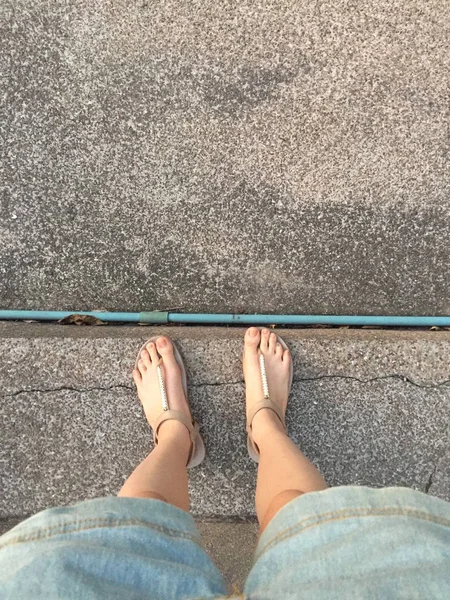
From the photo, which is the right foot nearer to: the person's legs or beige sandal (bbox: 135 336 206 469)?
the person's legs

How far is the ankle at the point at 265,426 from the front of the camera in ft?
4.66

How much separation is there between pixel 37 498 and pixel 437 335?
1.43m

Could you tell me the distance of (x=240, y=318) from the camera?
1.63 meters

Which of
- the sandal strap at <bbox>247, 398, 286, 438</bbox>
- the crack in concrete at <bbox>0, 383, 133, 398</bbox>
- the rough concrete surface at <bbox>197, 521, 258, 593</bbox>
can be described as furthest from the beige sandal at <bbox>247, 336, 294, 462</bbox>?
the crack in concrete at <bbox>0, 383, 133, 398</bbox>

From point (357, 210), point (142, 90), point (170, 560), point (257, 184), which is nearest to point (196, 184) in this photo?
point (257, 184)

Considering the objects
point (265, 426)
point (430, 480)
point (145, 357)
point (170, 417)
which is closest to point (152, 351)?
point (145, 357)

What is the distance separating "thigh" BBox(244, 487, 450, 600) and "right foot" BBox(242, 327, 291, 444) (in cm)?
47

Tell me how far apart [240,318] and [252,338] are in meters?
0.09

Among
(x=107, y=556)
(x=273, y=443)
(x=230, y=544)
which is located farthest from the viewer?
(x=230, y=544)

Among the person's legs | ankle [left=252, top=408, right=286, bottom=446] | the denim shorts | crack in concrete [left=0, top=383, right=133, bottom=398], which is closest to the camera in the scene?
the denim shorts

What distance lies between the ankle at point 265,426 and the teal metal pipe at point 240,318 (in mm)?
323

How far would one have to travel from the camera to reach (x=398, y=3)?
1573 mm

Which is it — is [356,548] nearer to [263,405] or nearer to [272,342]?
[263,405]

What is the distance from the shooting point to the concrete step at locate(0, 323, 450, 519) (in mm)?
1524
